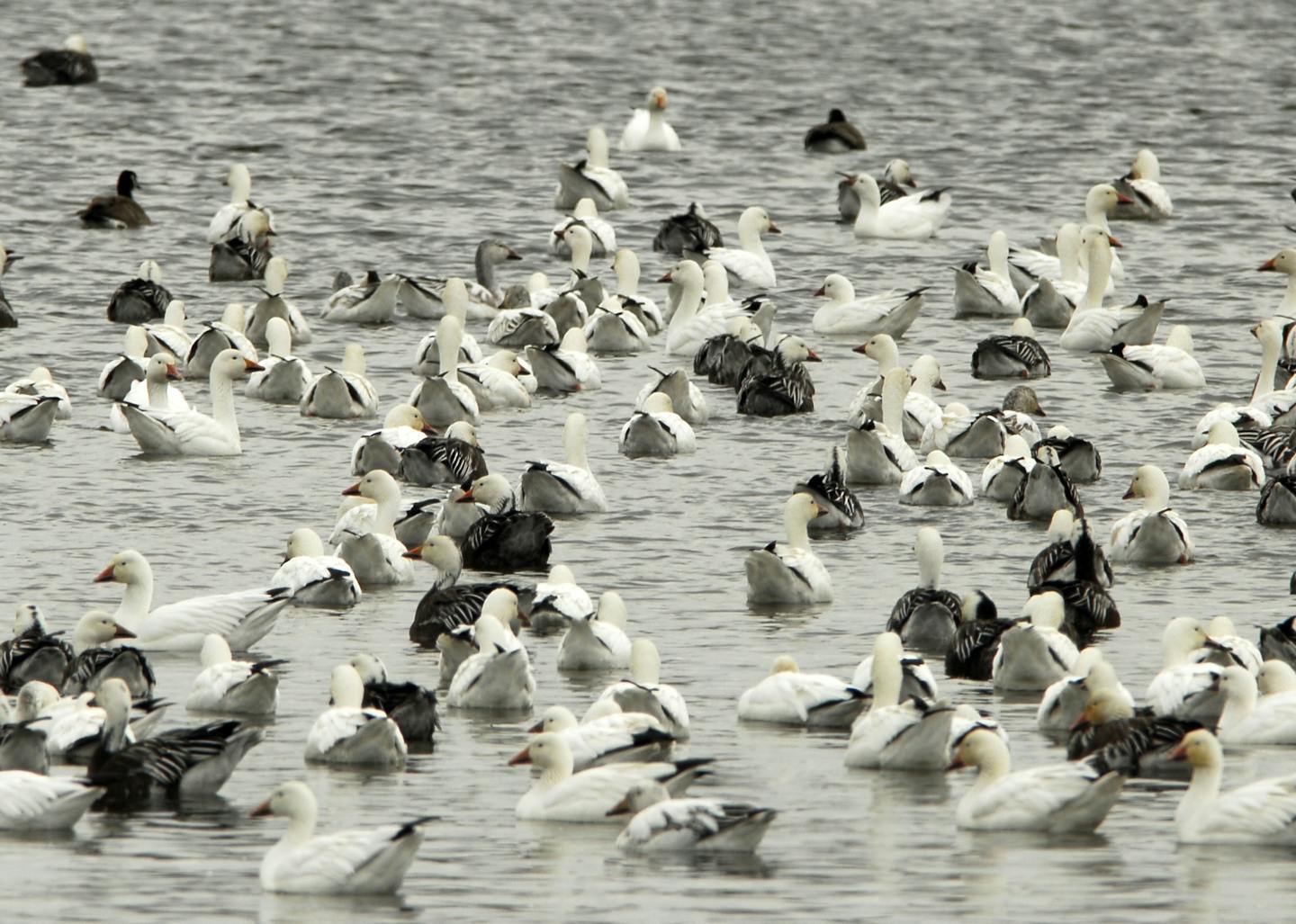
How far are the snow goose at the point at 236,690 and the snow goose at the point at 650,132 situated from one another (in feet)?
87.0

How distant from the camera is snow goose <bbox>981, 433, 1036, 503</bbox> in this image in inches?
848

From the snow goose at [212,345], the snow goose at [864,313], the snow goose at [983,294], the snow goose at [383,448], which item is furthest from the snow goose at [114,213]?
the snow goose at [383,448]

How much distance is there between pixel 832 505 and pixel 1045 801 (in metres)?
7.48

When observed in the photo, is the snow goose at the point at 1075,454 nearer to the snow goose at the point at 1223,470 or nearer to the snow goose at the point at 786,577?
the snow goose at the point at 1223,470

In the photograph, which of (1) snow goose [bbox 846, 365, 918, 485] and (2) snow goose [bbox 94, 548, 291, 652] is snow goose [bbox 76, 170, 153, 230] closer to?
(1) snow goose [bbox 846, 365, 918, 485]

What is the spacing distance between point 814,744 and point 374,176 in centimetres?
2522

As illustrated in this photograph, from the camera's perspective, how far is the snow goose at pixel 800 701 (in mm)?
15297

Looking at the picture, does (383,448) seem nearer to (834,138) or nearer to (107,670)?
(107,670)

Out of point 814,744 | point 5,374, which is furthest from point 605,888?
point 5,374

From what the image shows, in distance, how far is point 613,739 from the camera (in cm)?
1416

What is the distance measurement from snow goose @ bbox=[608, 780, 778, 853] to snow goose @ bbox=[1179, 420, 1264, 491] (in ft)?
32.5

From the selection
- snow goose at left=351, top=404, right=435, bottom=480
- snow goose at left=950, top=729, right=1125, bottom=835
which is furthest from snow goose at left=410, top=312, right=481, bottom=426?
snow goose at left=950, top=729, right=1125, bottom=835

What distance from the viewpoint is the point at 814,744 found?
15188 millimetres

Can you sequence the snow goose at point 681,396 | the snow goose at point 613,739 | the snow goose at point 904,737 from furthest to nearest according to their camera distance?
the snow goose at point 681,396
the snow goose at point 904,737
the snow goose at point 613,739
